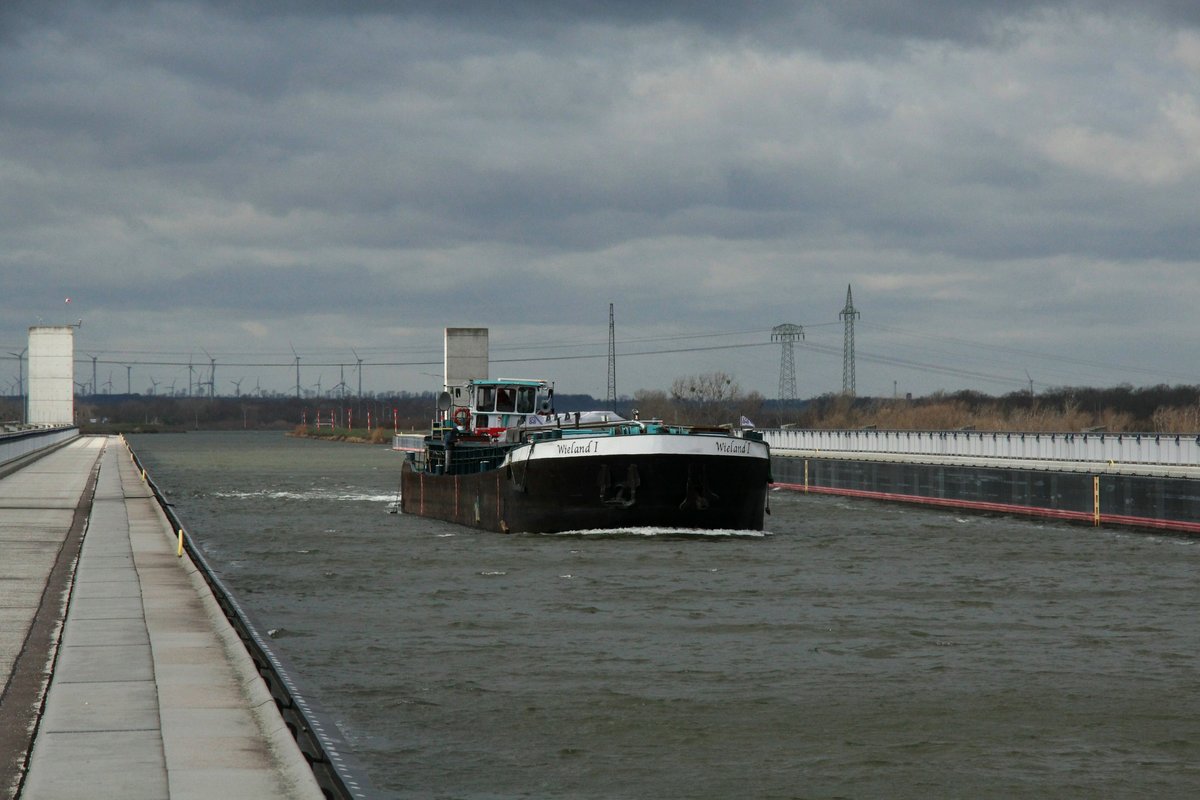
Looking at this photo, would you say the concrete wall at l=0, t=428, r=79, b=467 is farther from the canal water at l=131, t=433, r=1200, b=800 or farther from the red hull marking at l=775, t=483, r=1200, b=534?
the canal water at l=131, t=433, r=1200, b=800

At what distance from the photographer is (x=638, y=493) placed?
36844mm

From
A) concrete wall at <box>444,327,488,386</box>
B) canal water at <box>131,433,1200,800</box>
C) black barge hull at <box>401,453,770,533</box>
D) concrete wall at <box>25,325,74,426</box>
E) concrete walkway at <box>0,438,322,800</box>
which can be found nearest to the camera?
concrete walkway at <box>0,438,322,800</box>

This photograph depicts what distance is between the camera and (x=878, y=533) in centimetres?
3966

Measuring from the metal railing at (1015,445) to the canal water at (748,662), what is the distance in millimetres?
17285

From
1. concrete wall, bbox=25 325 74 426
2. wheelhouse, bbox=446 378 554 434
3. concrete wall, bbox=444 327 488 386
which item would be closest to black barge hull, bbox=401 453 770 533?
wheelhouse, bbox=446 378 554 434

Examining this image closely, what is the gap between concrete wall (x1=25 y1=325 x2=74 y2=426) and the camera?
168 meters

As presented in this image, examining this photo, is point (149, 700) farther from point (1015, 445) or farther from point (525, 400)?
point (1015, 445)

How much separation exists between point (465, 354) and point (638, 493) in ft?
101

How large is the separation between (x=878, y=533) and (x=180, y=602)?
77.6ft

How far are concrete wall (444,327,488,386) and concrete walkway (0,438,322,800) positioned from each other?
134 ft

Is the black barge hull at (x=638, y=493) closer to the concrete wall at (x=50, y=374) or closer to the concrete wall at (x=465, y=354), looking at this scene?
the concrete wall at (x=465, y=354)

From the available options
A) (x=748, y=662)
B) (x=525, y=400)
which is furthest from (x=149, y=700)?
(x=525, y=400)

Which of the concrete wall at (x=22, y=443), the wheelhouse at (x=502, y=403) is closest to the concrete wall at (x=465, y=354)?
the wheelhouse at (x=502, y=403)

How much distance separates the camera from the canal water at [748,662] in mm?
12562
